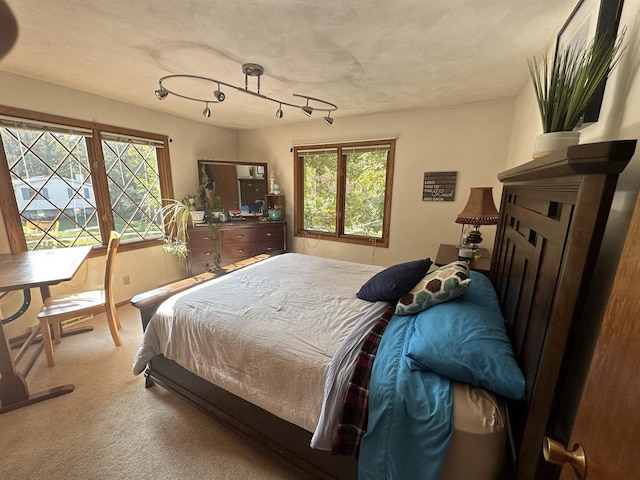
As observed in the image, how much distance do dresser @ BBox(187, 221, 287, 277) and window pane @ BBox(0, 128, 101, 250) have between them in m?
1.03

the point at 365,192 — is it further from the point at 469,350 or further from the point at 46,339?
the point at 46,339

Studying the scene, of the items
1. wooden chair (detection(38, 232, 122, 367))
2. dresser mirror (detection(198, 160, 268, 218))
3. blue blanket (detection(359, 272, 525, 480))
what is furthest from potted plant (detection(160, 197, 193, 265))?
blue blanket (detection(359, 272, 525, 480))

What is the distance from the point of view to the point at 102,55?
1868mm

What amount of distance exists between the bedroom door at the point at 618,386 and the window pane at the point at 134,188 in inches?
153

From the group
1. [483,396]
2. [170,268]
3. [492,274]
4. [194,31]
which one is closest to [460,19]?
[194,31]

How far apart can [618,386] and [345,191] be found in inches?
134

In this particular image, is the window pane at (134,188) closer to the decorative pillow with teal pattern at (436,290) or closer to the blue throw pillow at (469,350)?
the decorative pillow with teal pattern at (436,290)

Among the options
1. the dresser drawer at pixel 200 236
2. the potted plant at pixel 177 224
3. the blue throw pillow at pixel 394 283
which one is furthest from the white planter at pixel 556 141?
the potted plant at pixel 177 224

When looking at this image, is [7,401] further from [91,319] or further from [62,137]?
[62,137]

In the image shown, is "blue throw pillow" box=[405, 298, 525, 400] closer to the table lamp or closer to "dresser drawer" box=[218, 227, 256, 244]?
the table lamp

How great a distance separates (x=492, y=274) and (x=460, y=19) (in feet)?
5.40

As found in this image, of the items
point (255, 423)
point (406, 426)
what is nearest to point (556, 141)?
point (406, 426)

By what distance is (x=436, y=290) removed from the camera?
1.34 m

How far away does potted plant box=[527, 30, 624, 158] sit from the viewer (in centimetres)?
83
